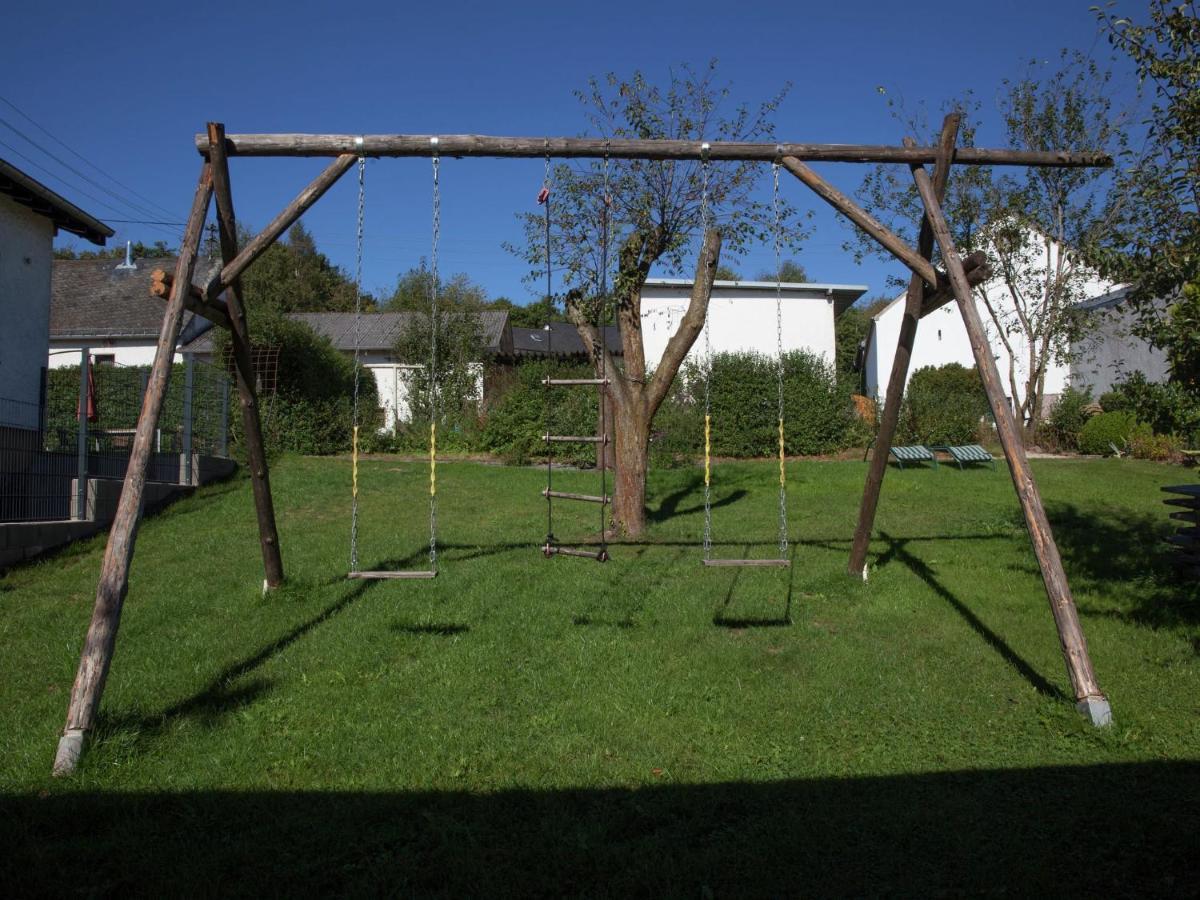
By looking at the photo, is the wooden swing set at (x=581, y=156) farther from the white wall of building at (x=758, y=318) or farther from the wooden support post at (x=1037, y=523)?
the white wall of building at (x=758, y=318)

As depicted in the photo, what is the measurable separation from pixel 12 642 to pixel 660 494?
369 inches

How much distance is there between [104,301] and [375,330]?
28.0 ft

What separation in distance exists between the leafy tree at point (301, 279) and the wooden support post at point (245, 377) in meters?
38.1

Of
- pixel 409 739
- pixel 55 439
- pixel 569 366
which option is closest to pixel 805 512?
pixel 409 739

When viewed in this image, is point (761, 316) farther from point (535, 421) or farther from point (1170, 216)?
point (1170, 216)

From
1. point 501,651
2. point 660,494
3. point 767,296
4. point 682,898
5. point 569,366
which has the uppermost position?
point 767,296

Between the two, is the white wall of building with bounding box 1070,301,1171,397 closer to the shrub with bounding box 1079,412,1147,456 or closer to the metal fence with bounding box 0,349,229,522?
the shrub with bounding box 1079,412,1147,456

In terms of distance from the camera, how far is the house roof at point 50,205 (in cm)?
1303

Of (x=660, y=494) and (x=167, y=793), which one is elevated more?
(x=660, y=494)

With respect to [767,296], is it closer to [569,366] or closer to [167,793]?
[569,366]

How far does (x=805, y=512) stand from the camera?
12859mm

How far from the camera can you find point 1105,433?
2022 centimetres

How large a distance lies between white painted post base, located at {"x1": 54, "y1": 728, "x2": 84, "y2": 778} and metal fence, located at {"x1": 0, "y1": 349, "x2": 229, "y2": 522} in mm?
5141

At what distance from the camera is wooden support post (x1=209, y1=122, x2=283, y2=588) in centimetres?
668
